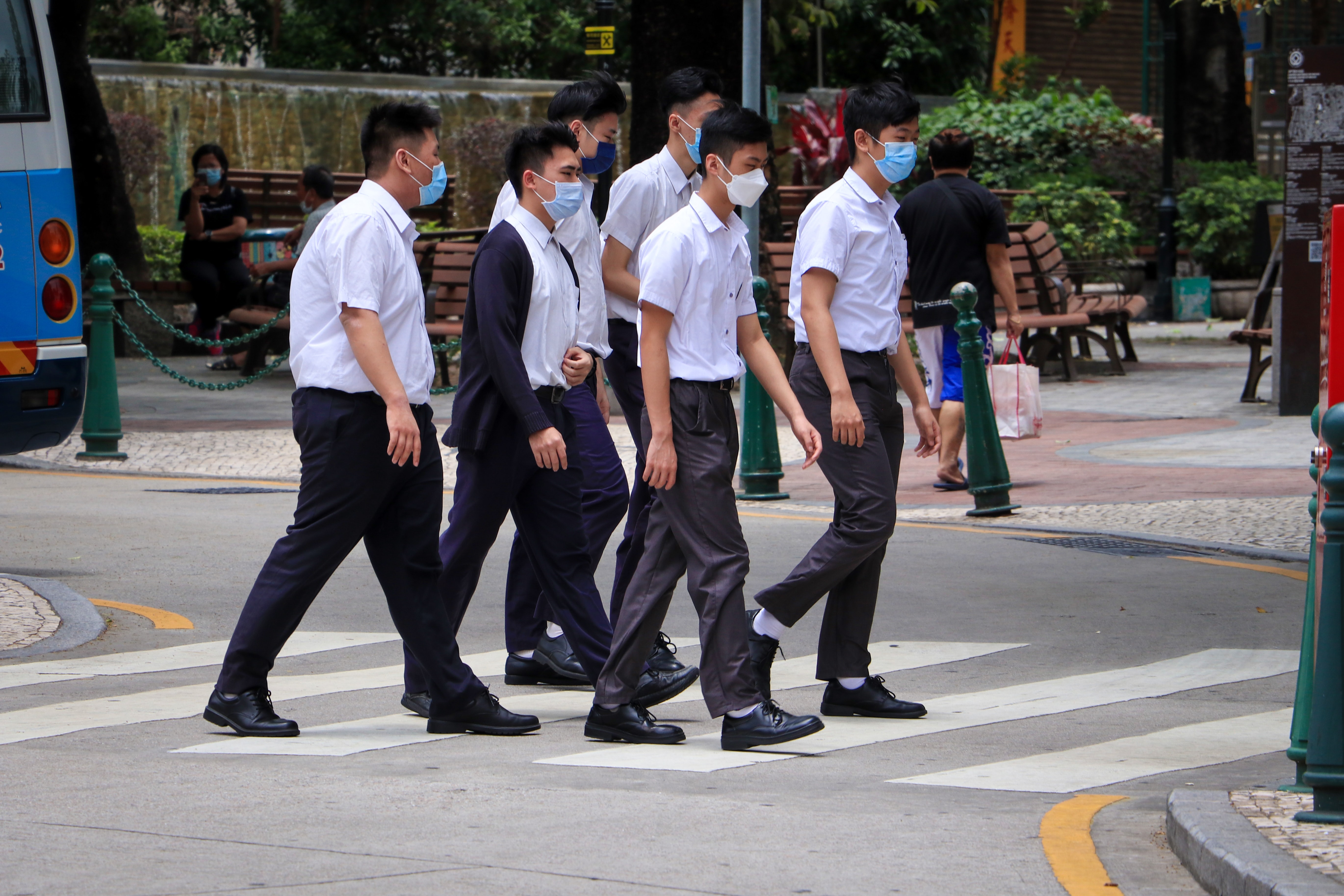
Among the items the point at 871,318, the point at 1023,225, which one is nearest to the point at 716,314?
the point at 871,318

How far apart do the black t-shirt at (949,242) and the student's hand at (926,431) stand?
14.0 ft

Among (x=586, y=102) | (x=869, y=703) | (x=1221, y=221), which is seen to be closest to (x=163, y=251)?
(x=1221, y=221)

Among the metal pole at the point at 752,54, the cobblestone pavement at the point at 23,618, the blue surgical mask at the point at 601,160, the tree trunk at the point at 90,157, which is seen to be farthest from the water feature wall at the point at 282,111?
the blue surgical mask at the point at 601,160

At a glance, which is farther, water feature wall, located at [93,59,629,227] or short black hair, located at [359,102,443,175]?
water feature wall, located at [93,59,629,227]

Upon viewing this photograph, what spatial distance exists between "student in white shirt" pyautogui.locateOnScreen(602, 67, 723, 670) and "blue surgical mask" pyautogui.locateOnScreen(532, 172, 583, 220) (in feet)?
2.01

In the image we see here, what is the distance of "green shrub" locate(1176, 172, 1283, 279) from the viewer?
26.8 meters

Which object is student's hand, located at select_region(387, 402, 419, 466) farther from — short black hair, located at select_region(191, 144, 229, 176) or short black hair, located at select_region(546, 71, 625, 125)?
short black hair, located at select_region(191, 144, 229, 176)

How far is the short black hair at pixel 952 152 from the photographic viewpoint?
1159 centimetres

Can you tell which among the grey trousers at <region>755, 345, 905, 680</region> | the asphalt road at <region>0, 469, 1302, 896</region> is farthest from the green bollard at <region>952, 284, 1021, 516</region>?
the grey trousers at <region>755, 345, 905, 680</region>

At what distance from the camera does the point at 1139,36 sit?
140 feet

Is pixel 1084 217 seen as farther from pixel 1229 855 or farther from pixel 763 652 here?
pixel 1229 855

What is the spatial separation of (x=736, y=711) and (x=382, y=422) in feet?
4.48

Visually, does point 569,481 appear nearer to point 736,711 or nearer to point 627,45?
point 736,711

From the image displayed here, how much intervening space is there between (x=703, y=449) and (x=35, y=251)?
4.21m
